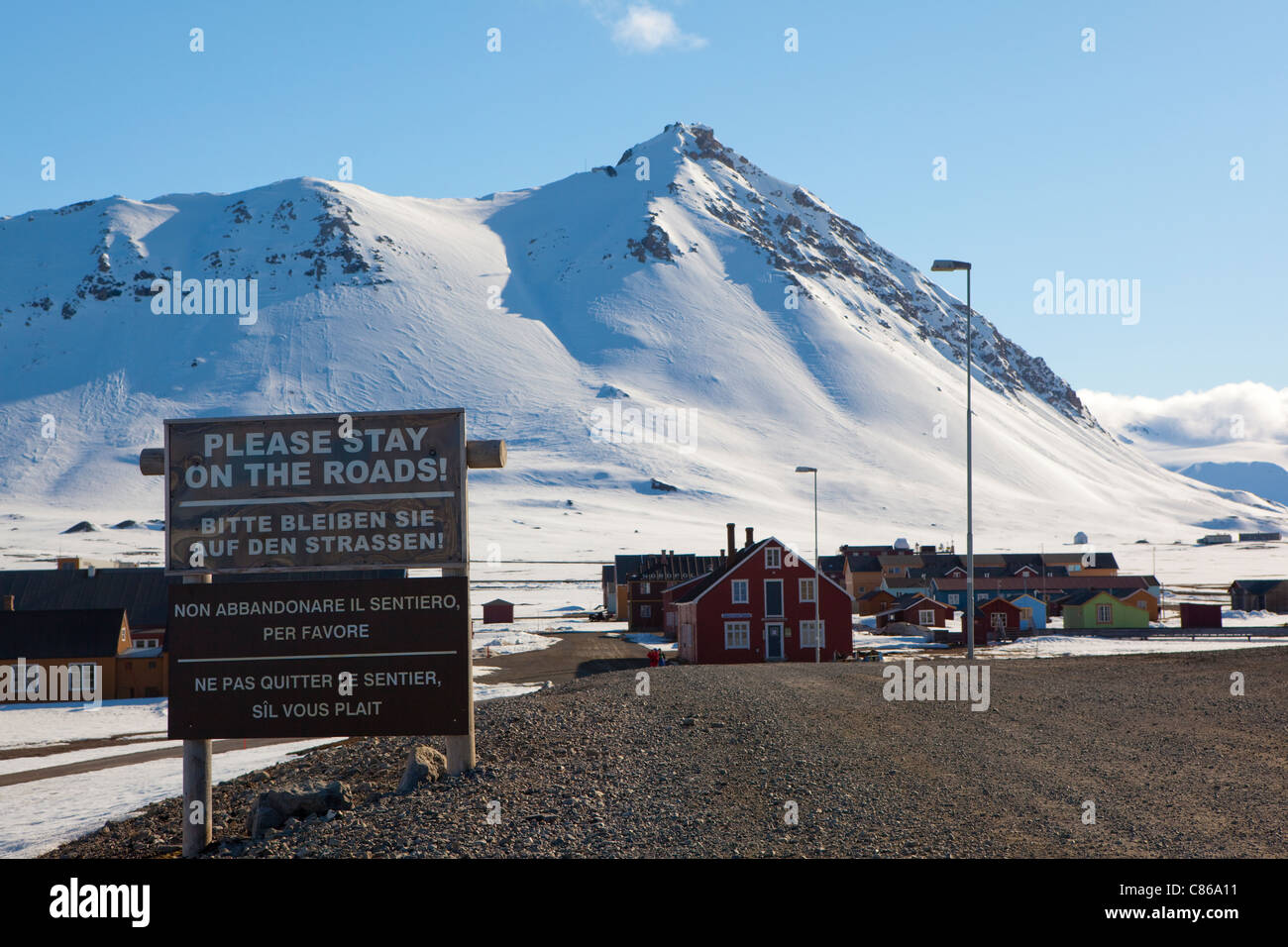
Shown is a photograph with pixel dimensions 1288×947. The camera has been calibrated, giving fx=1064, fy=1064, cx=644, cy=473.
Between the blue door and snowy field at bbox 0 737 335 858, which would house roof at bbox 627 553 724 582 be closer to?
the blue door

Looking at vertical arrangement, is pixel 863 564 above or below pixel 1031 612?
above

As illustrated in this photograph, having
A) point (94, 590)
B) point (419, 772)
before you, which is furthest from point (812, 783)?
point (94, 590)

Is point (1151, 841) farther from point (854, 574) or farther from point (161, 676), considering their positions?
point (854, 574)

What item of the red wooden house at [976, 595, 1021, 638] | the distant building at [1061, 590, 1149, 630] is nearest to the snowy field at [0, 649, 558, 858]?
the red wooden house at [976, 595, 1021, 638]
